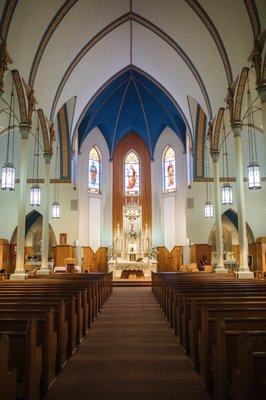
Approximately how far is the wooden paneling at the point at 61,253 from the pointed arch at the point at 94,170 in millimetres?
5182

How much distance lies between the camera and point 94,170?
2783cm

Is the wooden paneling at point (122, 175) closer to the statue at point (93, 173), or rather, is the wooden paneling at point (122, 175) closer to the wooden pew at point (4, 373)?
the statue at point (93, 173)

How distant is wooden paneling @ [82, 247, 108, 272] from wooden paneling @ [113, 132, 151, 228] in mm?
2334

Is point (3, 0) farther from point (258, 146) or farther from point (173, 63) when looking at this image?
point (258, 146)

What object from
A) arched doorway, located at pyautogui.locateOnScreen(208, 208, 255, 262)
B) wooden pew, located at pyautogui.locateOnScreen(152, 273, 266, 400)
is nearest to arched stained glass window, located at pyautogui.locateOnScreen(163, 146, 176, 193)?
arched doorway, located at pyautogui.locateOnScreen(208, 208, 255, 262)

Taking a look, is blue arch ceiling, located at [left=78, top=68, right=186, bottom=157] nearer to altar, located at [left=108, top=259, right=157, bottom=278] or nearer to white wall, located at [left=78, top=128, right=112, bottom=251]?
white wall, located at [left=78, top=128, right=112, bottom=251]

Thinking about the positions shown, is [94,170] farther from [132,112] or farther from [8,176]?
[8,176]

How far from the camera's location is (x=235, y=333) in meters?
3.67

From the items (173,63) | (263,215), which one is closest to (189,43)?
(173,63)

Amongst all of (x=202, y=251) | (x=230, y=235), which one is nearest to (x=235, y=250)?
(x=230, y=235)

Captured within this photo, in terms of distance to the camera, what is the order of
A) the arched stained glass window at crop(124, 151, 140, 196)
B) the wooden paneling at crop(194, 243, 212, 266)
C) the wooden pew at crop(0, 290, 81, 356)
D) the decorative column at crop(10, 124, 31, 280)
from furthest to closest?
the arched stained glass window at crop(124, 151, 140, 196) < the wooden paneling at crop(194, 243, 212, 266) < the decorative column at crop(10, 124, 31, 280) < the wooden pew at crop(0, 290, 81, 356)

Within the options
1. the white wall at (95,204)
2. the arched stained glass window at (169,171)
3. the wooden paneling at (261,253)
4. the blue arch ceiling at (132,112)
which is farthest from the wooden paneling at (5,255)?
the wooden paneling at (261,253)

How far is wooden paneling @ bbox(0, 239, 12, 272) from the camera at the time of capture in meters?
22.7

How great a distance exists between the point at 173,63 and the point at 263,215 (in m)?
11.1
